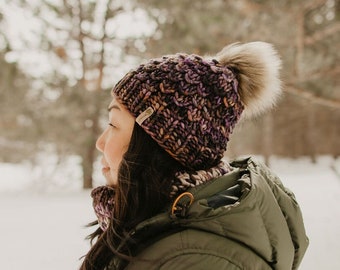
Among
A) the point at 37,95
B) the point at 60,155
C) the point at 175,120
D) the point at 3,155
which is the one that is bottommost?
the point at 3,155

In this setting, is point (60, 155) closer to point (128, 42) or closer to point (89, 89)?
point (89, 89)

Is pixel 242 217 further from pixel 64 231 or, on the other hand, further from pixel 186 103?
pixel 64 231

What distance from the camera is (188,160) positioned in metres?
1.24

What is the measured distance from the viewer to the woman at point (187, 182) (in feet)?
3.32

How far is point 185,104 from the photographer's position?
1227 mm

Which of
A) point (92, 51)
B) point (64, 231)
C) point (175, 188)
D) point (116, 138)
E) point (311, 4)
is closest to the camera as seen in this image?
point (175, 188)

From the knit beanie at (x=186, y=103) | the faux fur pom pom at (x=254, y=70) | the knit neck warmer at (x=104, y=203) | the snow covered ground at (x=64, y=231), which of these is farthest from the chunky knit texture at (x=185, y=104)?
the snow covered ground at (x=64, y=231)

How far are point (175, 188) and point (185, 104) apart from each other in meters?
0.29

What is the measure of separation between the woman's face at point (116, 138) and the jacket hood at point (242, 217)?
30 centimetres

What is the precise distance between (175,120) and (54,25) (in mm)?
8258

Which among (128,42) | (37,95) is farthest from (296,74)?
(37,95)

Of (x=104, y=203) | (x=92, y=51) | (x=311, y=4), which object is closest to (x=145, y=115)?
(x=104, y=203)

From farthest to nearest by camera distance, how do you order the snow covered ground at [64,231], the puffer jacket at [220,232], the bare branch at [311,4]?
the bare branch at [311,4] < the snow covered ground at [64,231] < the puffer jacket at [220,232]

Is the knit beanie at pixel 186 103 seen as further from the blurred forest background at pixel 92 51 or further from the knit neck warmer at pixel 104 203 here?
the blurred forest background at pixel 92 51
